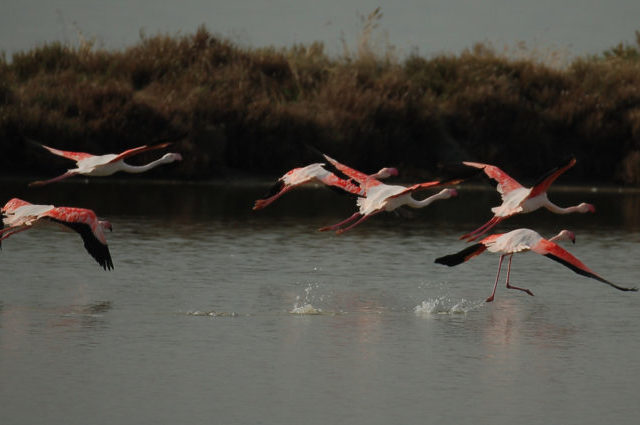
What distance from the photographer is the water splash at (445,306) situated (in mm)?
11805

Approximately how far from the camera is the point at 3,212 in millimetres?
12883

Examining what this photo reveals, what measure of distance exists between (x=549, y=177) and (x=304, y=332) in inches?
111

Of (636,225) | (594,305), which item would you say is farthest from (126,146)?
(594,305)

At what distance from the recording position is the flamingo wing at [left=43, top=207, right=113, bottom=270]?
11.8 metres

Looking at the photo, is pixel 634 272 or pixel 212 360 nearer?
pixel 212 360

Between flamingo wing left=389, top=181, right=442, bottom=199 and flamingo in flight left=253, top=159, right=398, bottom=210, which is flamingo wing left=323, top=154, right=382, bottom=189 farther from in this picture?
flamingo wing left=389, top=181, right=442, bottom=199

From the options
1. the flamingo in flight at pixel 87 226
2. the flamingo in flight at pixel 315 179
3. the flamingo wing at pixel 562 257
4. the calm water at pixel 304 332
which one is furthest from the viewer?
the flamingo in flight at pixel 315 179

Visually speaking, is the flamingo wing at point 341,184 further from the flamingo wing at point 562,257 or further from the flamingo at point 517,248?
the flamingo wing at point 562,257

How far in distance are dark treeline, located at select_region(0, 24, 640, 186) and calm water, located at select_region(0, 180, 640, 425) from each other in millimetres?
7647

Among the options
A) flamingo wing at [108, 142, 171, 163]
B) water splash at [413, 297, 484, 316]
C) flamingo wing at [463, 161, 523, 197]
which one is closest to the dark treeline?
flamingo wing at [108, 142, 171, 163]

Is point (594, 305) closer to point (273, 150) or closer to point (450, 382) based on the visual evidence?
point (450, 382)

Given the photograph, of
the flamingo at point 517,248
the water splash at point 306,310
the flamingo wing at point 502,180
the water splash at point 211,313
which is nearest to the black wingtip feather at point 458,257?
the flamingo at point 517,248

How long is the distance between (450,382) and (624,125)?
805 inches

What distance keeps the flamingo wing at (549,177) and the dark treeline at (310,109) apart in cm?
1306
